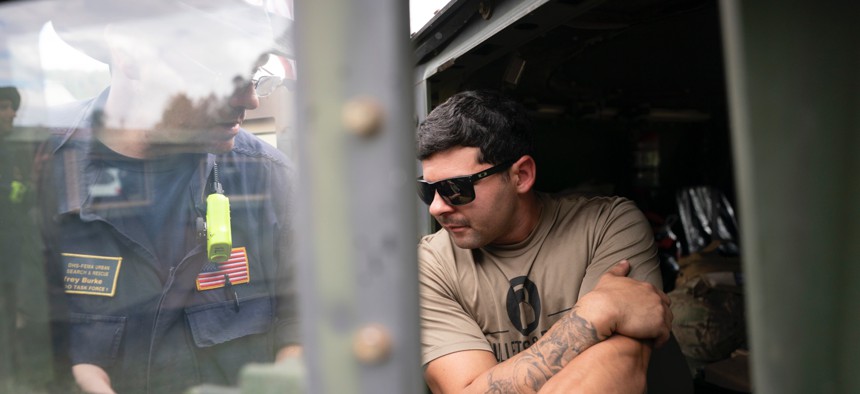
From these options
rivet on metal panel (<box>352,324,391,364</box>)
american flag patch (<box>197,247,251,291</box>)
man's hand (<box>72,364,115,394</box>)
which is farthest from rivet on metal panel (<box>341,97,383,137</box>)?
man's hand (<box>72,364,115,394</box>)

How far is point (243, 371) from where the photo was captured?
1.54 meters

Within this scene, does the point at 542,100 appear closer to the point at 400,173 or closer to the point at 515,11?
the point at 515,11

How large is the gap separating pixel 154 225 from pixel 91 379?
0.46 meters

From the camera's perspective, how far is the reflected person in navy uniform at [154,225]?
5.60 feet

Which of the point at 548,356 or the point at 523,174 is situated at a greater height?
the point at 523,174

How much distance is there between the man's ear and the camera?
244 cm

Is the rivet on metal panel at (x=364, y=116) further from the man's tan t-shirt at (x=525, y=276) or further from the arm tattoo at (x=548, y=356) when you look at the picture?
the man's tan t-shirt at (x=525, y=276)

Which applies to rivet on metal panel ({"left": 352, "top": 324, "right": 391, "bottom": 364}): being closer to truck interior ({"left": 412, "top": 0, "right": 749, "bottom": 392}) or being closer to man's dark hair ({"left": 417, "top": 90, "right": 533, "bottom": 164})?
truck interior ({"left": 412, "top": 0, "right": 749, "bottom": 392})

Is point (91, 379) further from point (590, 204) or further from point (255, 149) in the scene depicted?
point (590, 204)

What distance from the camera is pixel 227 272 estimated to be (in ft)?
6.20

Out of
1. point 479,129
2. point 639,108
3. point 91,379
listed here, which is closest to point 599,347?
point 479,129

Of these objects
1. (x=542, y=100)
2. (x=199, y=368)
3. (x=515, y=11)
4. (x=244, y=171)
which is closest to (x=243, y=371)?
(x=199, y=368)

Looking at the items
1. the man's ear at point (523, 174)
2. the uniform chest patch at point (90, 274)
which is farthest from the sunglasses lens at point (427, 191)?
the uniform chest patch at point (90, 274)

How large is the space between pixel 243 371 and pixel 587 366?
3.12ft
